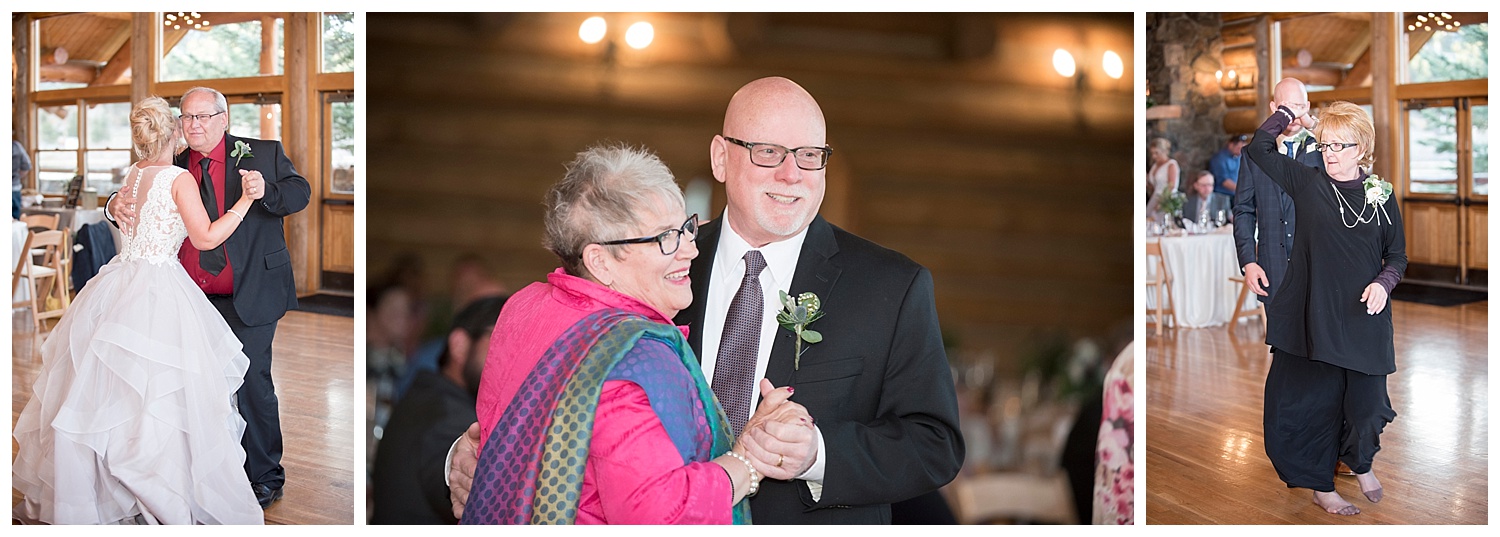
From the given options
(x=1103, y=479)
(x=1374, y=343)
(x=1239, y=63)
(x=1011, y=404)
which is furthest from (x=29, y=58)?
(x=1239, y=63)

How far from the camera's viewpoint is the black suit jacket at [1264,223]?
157 inches

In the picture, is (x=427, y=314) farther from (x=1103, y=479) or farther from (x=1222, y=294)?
(x=1222, y=294)

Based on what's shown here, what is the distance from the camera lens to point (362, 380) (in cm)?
333

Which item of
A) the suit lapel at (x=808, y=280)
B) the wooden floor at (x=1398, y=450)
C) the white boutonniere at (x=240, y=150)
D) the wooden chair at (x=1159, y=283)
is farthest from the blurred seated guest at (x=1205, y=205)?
the white boutonniere at (x=240, y=150)

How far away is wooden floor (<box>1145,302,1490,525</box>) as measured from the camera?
12.3ft

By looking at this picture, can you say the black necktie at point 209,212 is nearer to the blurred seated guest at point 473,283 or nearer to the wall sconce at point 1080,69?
the blurred seated guest at point 473,283

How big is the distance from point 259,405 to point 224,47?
49.6 inches

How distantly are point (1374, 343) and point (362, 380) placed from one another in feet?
11.3

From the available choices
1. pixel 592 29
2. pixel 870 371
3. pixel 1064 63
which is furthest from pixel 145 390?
pixel 1064 63

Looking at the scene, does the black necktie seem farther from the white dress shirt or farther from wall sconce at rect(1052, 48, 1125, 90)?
→ wall sconce at rect(1052, 48, 1125, 90)

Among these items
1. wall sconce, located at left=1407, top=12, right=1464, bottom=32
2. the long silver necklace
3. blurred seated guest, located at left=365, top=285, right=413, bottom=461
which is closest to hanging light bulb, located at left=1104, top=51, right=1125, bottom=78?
the long silver necklace

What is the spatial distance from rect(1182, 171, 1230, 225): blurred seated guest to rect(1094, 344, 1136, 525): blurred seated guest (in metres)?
4.67

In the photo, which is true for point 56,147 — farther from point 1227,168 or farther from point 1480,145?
point 1227,168

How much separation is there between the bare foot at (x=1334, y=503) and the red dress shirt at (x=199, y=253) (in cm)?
386
